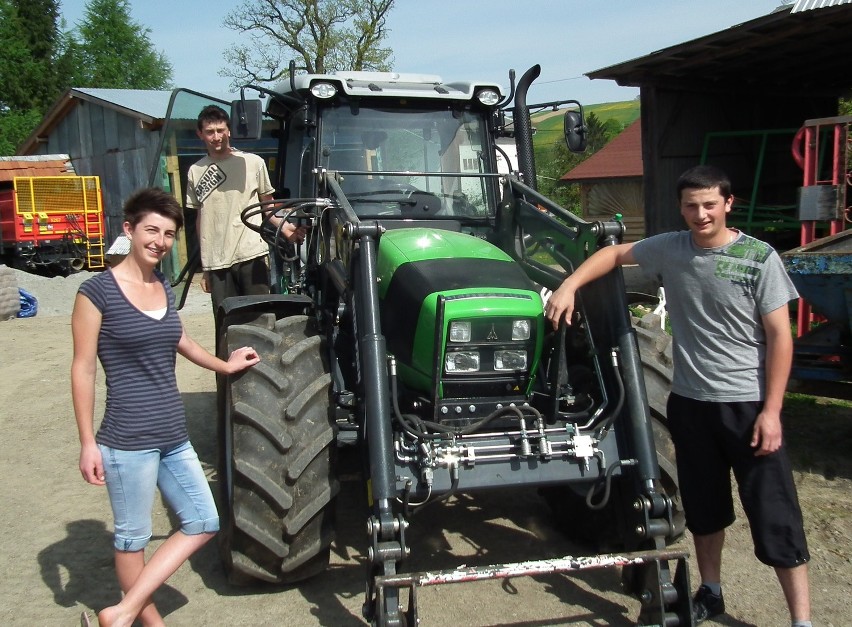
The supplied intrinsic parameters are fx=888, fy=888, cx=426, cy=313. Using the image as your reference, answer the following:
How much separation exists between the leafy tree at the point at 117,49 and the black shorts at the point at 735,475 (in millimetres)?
49009

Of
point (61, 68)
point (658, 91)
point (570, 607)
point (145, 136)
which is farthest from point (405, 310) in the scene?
point (61, 68)

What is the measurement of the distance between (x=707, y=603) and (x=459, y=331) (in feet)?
4.97

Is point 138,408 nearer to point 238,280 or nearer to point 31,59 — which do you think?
point 238,280

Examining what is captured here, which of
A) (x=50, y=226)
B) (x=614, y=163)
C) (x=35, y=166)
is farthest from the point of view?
(x=614, y=163)

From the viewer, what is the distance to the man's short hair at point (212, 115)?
5.32 m

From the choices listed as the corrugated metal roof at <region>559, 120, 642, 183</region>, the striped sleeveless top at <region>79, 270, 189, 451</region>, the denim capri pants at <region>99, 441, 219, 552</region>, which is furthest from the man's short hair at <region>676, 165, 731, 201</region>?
the corrugated metal roof at <region>559, 120, 642, 183</region>

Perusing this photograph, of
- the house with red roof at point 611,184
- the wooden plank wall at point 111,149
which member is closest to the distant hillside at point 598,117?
the house with red roof at point 611,184

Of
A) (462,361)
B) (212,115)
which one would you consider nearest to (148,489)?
(462,361)

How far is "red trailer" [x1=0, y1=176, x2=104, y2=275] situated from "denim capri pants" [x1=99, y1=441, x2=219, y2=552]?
1898 cm

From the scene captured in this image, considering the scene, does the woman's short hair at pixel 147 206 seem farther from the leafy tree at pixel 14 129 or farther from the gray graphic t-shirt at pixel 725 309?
the leafy tree at pixel 14 129

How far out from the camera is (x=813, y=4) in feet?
30.8

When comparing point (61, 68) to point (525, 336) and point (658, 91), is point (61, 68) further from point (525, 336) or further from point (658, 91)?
point (525, 336)

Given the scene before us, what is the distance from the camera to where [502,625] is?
3.58m

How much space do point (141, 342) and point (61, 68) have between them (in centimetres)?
4420
